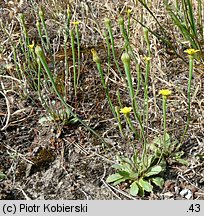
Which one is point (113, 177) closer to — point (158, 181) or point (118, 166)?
point (118, 166)

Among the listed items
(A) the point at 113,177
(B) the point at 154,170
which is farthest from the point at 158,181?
(A) the point at 113,177

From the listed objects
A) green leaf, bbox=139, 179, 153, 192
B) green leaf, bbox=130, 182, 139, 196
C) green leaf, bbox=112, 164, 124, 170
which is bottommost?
green leaf, bbox=130, 182, 139, 196

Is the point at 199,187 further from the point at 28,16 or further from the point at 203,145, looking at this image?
the point at 28,16

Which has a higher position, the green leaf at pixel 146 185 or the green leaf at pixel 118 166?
the green leaf at pixel 118 166

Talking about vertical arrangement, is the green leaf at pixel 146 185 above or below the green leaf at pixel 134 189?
above

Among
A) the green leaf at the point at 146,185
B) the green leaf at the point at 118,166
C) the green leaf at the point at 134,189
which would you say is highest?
the green leaf at the point at 118,166

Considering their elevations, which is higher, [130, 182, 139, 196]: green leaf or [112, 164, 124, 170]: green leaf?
[112, 164, 124, 170]: green leaf

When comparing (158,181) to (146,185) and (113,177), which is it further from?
(113,177)

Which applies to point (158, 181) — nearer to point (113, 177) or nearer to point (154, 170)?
point (154, 170)

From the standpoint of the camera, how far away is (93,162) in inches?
52.9

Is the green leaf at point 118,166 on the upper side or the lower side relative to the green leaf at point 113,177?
upper

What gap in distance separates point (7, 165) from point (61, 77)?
0.47 m

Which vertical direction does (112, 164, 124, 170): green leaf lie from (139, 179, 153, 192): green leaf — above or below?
above
